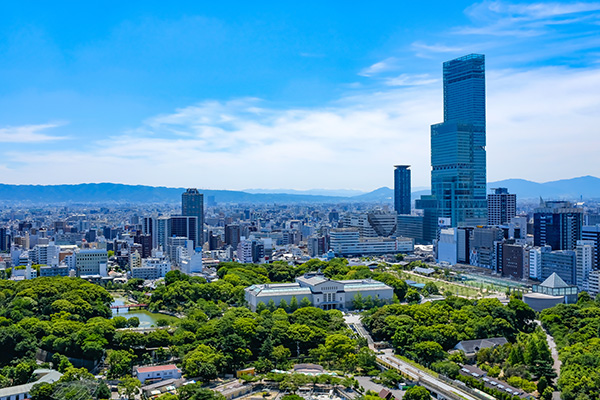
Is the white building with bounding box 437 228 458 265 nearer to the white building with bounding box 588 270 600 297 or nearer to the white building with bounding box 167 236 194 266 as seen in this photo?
the white building with bounding box 588 270 600 297

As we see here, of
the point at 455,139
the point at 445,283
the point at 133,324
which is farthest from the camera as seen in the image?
the point at 455,139

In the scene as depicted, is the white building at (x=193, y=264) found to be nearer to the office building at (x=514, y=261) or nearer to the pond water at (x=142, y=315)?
the pond water at (x=142, y=315)

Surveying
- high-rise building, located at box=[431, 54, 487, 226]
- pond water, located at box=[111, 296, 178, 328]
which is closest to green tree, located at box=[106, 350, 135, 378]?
pond water, located at box=[111, 296, 178, 328]

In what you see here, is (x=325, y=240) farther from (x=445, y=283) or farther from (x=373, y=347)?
(x=373, y=347)

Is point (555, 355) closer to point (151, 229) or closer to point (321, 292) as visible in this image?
point (321, 292)

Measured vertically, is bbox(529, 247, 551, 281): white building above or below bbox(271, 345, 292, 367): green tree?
above

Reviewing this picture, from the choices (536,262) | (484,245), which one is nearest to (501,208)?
(484,245)

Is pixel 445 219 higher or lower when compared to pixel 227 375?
higher

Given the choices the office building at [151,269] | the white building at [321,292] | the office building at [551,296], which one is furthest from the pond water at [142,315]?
the office building at [551,296]

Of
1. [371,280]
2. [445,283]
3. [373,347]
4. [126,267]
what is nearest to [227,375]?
[373,347]
